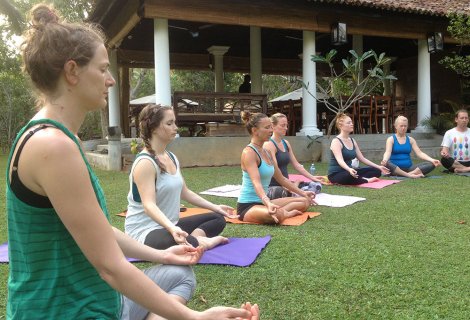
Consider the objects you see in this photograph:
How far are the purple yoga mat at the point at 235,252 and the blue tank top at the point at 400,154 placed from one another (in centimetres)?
509

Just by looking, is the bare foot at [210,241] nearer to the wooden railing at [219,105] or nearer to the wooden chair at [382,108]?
the wooden railing at [219,105]

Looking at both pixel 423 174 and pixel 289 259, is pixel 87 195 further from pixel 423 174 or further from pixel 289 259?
pixel 423 174

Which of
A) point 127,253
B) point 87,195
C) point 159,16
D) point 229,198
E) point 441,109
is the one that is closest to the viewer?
point 87,195

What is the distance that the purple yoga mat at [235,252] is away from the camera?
3.29 meters

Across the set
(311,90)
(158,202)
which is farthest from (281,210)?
(311,90)

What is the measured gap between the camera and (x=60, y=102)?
3.94 feet

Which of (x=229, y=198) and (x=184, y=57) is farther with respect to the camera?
(x=184, y=57)

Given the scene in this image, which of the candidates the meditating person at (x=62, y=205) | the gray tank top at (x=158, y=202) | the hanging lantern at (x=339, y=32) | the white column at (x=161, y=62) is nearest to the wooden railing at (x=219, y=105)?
the white column at (x=161, y=62)

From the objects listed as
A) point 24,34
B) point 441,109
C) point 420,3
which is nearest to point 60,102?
point 24,34

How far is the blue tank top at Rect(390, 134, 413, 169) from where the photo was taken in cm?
820

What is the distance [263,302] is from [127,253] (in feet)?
3.80

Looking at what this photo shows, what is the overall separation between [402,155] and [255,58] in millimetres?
6782

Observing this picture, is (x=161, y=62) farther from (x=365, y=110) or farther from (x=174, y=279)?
(x=174, y=279)

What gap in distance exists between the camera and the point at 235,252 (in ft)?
11.5
